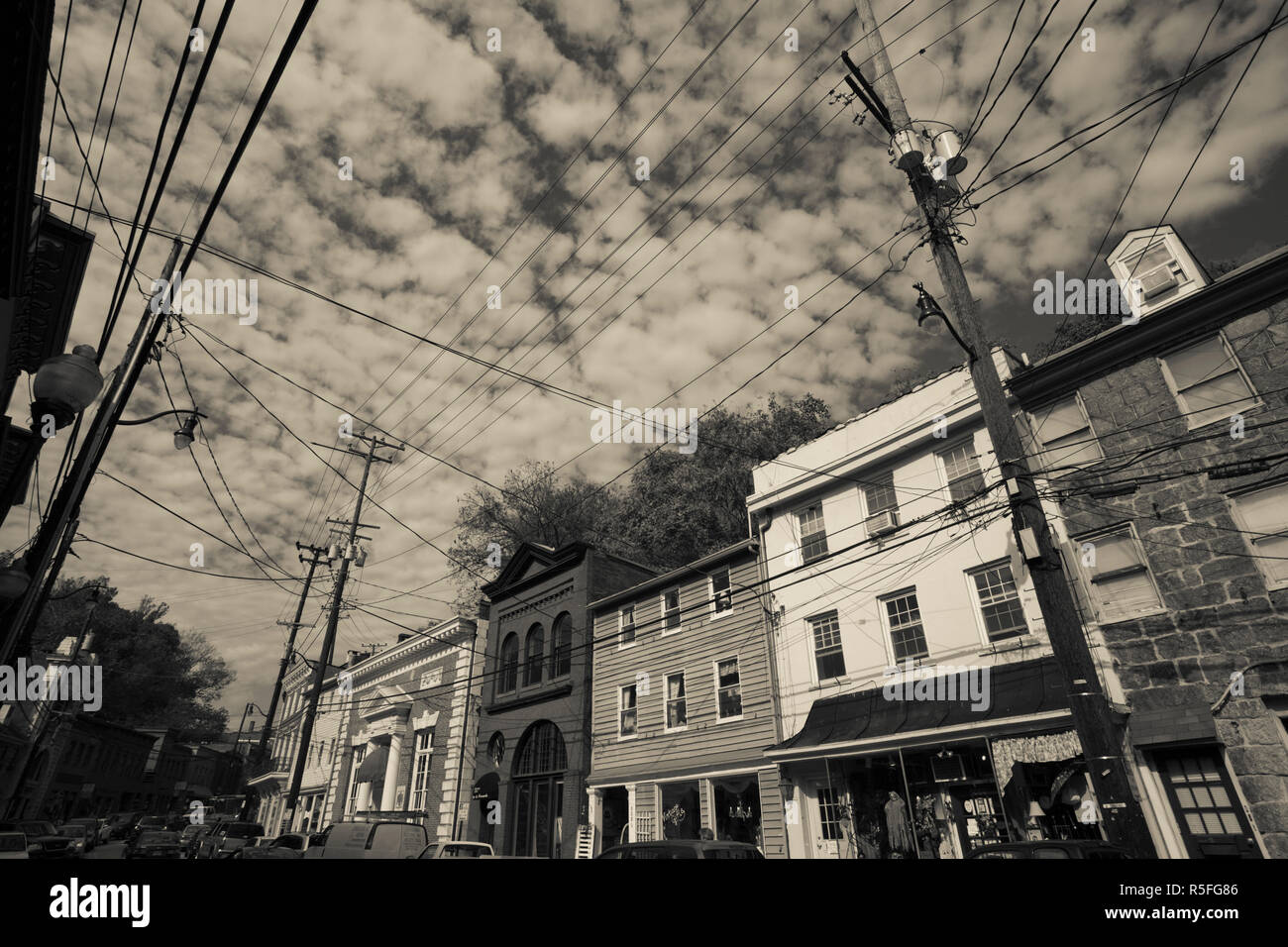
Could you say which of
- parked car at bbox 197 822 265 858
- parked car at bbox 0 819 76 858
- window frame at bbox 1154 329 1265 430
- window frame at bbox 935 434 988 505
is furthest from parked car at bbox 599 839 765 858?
parked car at bbox 197 822 265 858

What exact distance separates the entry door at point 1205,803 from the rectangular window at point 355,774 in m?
35.0

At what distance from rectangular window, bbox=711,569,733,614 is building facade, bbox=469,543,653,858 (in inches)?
213

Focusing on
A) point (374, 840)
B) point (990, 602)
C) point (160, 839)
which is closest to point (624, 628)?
point (374, 840)

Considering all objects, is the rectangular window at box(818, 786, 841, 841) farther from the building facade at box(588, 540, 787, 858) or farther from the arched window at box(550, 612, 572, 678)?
the arched window at box(550, 612, 572, 678)

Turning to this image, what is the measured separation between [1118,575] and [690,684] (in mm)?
12155

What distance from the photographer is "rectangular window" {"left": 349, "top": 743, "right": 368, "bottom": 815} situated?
119 ft

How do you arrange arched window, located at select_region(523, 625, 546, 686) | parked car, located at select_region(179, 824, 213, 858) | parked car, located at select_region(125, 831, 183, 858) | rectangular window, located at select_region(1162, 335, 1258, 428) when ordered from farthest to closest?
arched window, located at select_region(523, 625, 546, 686) < parked car, located at select_region(125, 831, 183, 858) < parked car, located at select_region(179, 824, 213, 858) < rectangular window, located at select_region(1162, 335, 1258, 428)

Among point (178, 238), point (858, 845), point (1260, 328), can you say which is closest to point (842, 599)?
point (858, 845)

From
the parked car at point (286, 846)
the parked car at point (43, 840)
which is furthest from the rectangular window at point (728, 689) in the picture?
the parked car at point (43, 840)

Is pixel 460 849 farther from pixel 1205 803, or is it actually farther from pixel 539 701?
pixel 1205 803

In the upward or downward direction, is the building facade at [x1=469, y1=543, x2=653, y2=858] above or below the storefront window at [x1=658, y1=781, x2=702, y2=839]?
above

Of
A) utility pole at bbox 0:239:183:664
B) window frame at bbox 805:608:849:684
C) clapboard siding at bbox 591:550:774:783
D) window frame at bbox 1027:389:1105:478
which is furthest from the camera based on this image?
clapboard siding at bbox 591:550:774:783

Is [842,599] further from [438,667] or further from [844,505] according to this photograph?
[438,667]

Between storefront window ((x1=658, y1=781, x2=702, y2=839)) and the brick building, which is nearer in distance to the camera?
the brick building
